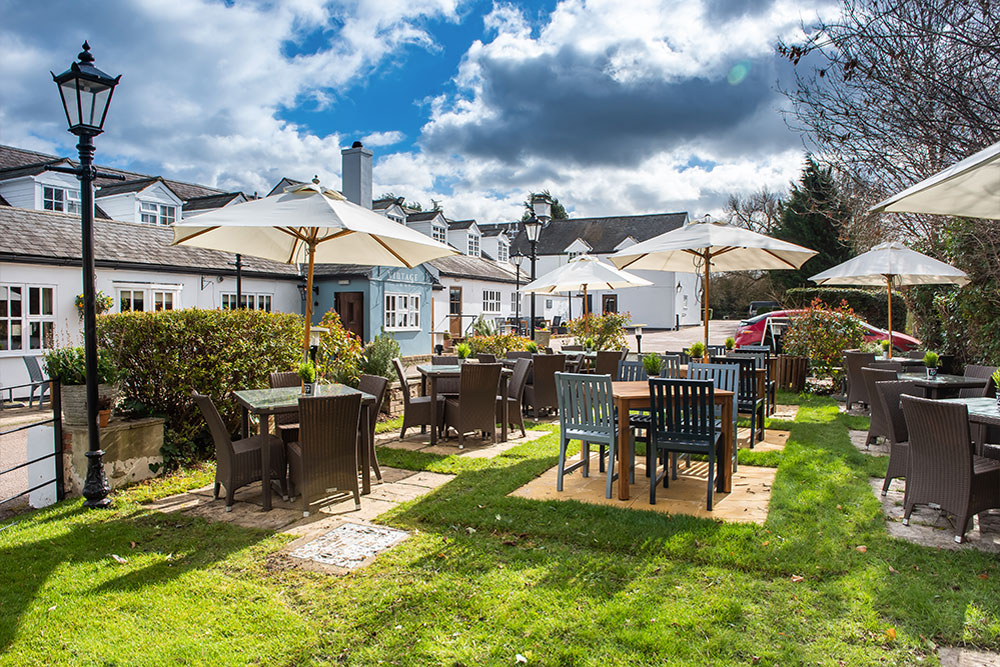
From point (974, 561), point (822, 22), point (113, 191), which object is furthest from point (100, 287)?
point (974, 561)

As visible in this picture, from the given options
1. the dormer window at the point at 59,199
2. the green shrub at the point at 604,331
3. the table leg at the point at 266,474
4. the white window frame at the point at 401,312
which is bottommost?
the table leg at the point at 266,474

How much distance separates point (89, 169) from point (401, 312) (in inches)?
643

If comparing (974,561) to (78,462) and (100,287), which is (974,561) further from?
(100,287)

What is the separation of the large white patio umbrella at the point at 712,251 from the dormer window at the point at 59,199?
1555 centimetres

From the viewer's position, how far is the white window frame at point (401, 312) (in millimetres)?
20750

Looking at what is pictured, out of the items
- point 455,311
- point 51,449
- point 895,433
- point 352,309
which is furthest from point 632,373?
point 455,311

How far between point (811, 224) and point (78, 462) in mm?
35383

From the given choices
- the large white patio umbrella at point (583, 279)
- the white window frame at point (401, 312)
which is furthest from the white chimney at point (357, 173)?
the large white patio umbrella at point (583, 279)

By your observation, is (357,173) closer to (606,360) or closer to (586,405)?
(606,360)

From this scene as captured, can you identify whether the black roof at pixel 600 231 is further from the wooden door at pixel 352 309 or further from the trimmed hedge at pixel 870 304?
the wooden door at pixel 352 309

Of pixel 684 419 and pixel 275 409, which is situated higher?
pixel 275 409

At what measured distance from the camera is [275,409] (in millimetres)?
5102

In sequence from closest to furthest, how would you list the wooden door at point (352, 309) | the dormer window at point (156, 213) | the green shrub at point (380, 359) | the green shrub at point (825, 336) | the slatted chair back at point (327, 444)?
1. the slatted chair back at point (327, 444)
2. the green shrub at point (380, 359)
3. the green shrub at point (825, 336)
4. the dormer window at point (156, 213)
5. the wooden door at point (352, 309)

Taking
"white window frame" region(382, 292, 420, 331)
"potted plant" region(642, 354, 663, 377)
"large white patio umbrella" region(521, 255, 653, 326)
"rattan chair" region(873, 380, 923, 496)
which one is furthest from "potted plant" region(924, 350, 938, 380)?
"white window frame" region(382, 292, 420, 331)
